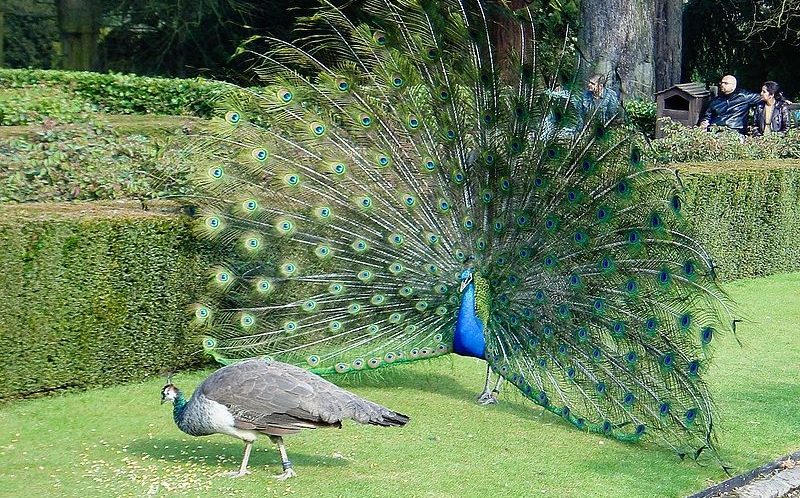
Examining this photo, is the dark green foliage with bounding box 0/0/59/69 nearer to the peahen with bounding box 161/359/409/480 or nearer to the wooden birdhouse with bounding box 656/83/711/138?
the wooden birdhouse with bounding box 656/83/711/138

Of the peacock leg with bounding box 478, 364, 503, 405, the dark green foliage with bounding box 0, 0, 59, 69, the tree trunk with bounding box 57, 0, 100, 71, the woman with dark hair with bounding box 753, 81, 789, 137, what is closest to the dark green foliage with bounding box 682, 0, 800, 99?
the woman with dark hair with bounding box 753, 81, 789, 137

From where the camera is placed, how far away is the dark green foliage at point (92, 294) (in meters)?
7.14

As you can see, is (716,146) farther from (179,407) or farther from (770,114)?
(179,407)

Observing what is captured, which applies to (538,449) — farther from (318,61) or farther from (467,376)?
(318,61)

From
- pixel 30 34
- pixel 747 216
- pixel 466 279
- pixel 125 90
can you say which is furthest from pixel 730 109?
pixel 30 34

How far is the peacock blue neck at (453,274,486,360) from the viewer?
6.95m

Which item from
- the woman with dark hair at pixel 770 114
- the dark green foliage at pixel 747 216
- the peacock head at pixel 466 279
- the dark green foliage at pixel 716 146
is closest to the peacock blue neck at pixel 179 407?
the peacock head at pixel 466 279

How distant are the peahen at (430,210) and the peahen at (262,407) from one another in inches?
56.3

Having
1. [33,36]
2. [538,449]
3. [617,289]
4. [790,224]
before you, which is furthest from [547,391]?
[33,36]

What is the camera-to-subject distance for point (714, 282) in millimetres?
6742

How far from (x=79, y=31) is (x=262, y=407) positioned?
17.3 meters

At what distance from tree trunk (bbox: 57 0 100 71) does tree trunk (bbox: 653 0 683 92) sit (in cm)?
1200

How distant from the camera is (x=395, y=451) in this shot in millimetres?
6559

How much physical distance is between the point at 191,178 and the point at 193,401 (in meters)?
2.49
